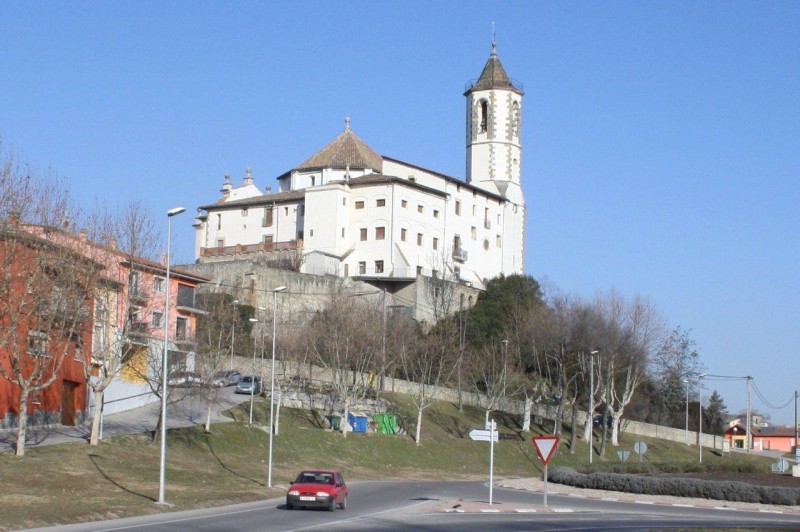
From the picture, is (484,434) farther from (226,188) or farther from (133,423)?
(226,188)

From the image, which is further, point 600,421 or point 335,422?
point 600,421

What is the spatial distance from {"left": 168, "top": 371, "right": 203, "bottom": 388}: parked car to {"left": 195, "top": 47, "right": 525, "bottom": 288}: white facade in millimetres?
45977

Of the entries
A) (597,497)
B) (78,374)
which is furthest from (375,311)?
(597,497)

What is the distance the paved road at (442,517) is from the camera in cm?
2989

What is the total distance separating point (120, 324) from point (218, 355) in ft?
28.7

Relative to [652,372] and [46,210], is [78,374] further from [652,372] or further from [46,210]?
[652,372]

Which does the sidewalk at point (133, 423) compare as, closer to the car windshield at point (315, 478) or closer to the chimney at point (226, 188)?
the car windshield at point (315, 478)

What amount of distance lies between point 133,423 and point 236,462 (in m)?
6.77

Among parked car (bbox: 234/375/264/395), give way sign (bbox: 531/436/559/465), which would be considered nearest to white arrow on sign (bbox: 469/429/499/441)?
give way sign (bbox: 531/436/559/465)

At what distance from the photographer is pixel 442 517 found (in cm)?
3484

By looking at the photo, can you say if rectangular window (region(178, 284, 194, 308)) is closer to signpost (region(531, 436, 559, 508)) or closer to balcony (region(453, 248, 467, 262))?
signpost (region(531, 436, 559, 508))

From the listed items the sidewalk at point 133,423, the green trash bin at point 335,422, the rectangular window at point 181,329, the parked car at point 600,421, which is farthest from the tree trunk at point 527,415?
the rectangular window at point 181,329

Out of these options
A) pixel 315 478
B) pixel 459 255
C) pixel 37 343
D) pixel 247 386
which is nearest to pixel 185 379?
pixel 37 343

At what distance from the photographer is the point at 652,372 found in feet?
299
